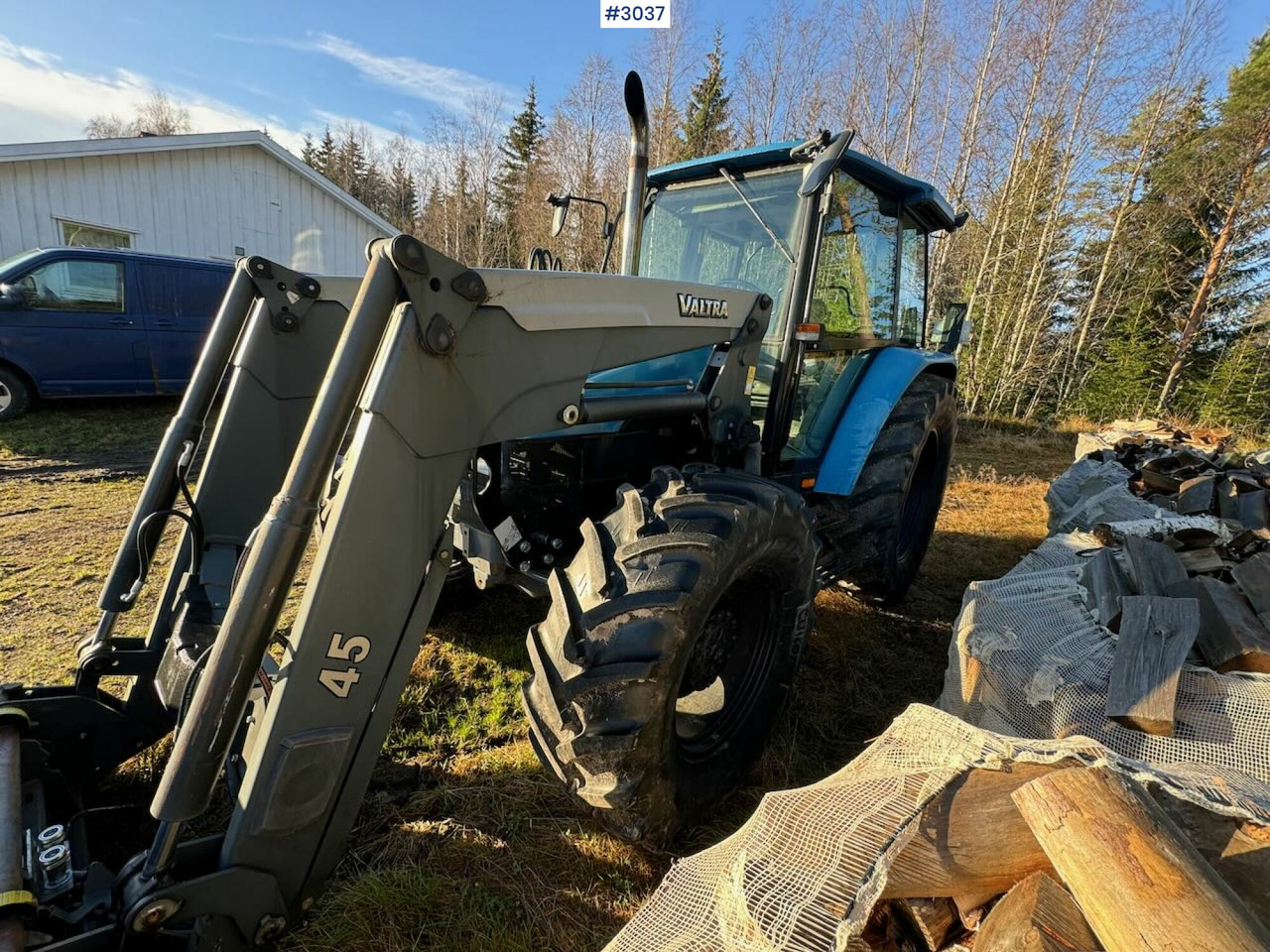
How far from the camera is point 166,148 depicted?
1176 cm

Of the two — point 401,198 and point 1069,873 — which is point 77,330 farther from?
point 401,198

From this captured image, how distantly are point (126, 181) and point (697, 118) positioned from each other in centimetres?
1401

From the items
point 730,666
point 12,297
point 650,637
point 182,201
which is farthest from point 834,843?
point 182,201

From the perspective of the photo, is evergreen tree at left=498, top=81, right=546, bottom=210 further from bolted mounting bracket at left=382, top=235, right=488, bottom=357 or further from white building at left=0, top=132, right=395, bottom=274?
bolted mounting bracket at left=382, top=235, right=488, bottom=357

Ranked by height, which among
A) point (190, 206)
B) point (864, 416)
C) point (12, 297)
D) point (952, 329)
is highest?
point (190, 206)

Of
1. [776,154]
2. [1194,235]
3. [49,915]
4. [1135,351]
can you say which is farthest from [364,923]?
[1194,235]

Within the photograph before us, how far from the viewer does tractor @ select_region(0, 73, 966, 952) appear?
130 cm

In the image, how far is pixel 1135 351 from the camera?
15.0m

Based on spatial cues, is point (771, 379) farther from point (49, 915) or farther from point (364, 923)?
point (49, 915)

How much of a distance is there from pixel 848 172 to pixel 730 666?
2.33 m

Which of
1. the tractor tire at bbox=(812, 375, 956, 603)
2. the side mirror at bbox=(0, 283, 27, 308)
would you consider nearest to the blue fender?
the tractor tire at bbox=(812, 375, 956, 603)

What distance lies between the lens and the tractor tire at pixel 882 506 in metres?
3.04

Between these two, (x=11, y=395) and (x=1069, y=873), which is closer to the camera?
(x=1069, y=873)

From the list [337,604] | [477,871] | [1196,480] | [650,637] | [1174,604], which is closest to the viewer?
[337,604]
